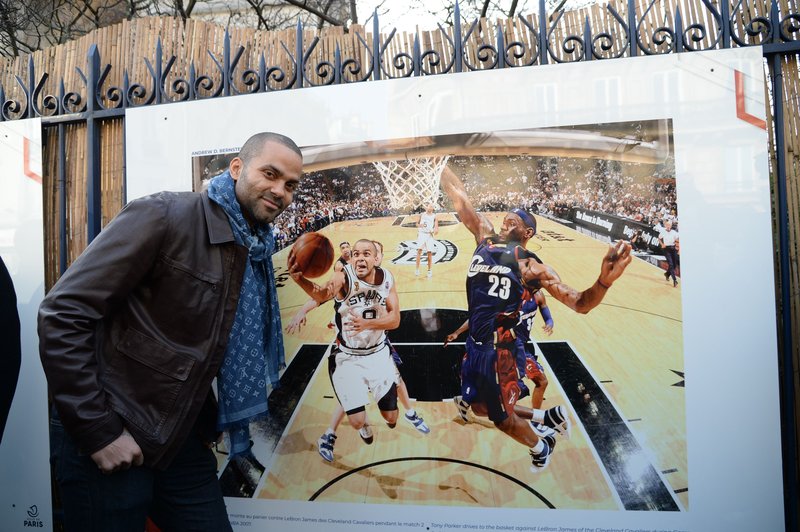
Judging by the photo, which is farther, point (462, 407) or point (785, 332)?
point (462, 407)

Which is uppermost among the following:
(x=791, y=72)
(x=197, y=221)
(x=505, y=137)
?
(x=791, y=72)

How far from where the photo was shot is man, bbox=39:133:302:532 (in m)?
1.85

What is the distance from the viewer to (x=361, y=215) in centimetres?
277

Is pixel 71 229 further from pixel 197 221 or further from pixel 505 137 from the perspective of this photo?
pixel 505 137

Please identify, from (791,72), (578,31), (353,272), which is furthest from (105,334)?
(791,72)

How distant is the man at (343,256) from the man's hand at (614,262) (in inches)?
49.2

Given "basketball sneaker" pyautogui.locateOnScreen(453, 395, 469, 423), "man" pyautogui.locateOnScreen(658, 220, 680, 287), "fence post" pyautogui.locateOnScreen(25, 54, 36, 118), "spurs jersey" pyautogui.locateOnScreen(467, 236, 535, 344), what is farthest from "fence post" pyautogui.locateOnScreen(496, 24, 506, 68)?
"fence post" pyautogui.locateOnScreen(25, 54, 36, 118)

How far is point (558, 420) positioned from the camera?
102 inches

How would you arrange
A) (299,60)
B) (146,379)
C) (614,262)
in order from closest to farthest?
1. (146,379)
2. (614,262)
3. (299,60)

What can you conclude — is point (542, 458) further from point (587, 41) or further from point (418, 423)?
point (587, 41)

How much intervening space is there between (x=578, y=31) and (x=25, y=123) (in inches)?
126

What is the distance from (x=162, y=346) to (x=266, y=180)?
76cm

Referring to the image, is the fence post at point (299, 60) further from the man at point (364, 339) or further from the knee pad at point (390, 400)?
the knee pad at point (390, 400)

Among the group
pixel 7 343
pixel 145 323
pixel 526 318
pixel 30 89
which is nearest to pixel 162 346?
pixel 145 323
